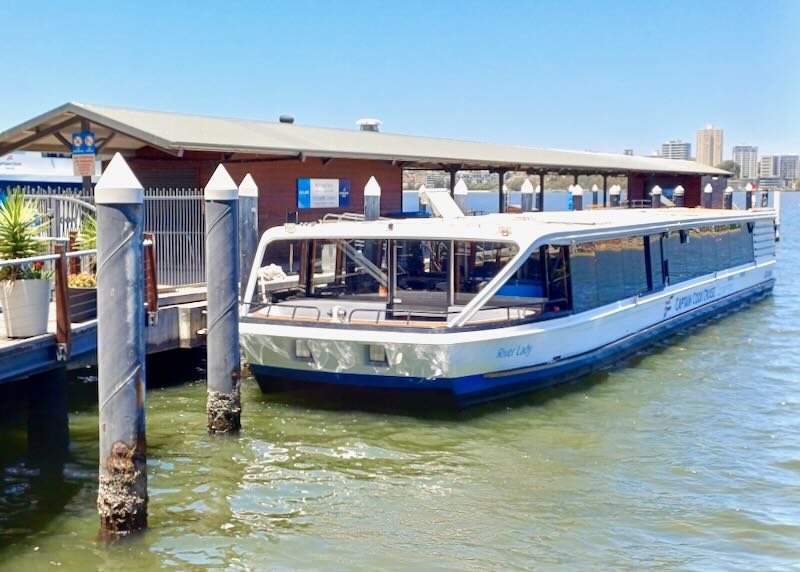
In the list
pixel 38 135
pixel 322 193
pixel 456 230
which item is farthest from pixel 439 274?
pixel 38 135

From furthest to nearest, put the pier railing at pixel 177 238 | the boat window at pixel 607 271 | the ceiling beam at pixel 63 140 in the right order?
the ceiling beam at pixel 63 140, the pier railing at pixel 177 238, the boat window at pixel 607 271

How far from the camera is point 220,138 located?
59.3ft

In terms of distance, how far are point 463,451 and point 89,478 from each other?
425cm

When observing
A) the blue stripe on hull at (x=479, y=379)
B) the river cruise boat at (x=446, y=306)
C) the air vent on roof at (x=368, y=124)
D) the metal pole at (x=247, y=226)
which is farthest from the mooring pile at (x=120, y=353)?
the air vent on roof at (x=368, y=124)

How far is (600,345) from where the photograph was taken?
14.9 m

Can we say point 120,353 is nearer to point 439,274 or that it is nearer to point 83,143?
point 439,274

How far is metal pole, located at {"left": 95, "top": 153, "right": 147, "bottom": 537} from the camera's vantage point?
7.99 meters

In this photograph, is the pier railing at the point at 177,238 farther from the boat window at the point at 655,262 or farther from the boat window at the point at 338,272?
the boat window at the point at 655,262

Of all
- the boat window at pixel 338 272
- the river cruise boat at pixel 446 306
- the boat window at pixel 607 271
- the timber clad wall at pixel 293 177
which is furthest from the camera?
the timber clad wall at pixel 293 177

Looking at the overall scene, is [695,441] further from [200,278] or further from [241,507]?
[200,278]

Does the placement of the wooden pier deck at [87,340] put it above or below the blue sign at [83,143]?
below

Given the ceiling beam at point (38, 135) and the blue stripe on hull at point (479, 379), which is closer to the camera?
the blue stripe on hull at point (479, 379)

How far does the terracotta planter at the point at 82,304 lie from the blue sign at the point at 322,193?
1050 centimetres

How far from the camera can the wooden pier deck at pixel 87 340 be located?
911 cm
